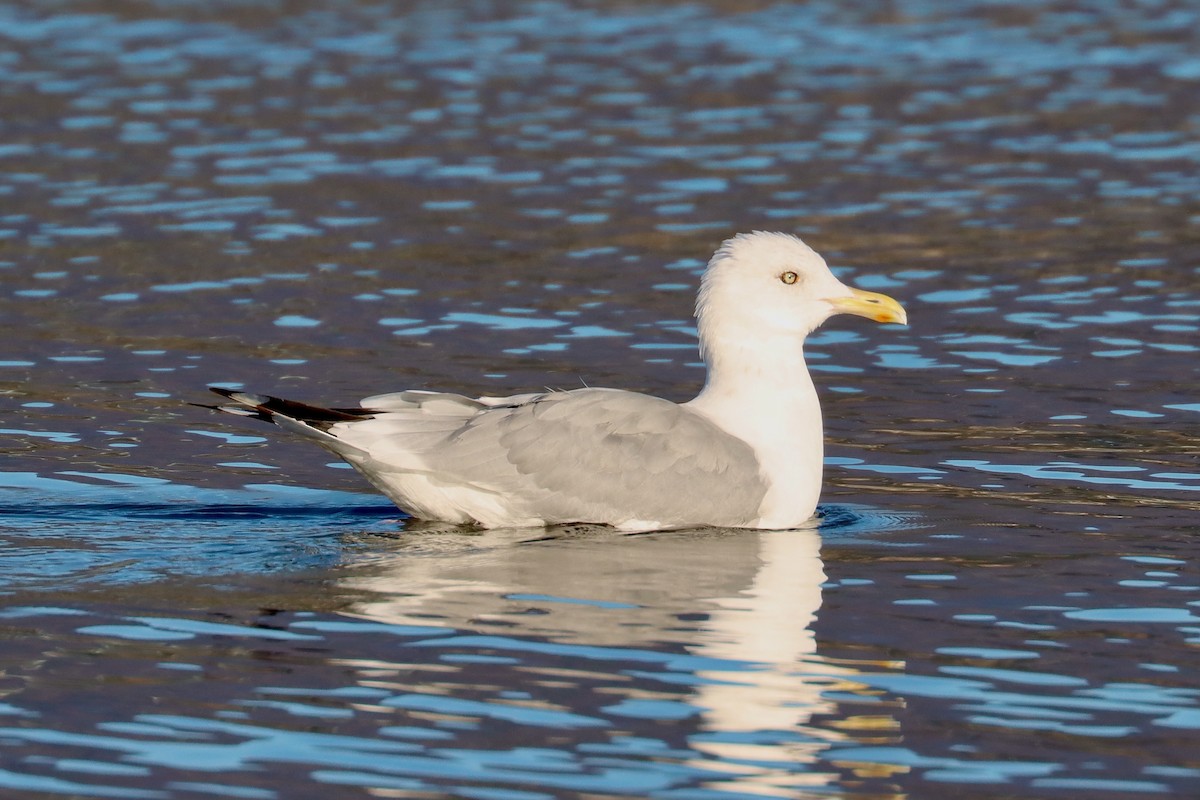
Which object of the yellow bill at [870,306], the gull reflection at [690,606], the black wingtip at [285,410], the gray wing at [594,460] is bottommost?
the gull reflection at [690,606]

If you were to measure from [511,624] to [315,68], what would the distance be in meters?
18.0

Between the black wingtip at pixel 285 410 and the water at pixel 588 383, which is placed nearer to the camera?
the water at pixel 588 383

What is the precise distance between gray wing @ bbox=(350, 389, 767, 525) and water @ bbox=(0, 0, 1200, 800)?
0.19 meters

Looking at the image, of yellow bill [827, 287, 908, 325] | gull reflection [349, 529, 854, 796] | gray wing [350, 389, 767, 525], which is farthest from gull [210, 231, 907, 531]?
yellow bill [827, 287, 908, 325]

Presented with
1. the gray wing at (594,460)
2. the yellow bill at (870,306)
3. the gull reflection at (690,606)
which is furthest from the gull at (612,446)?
the yellow bill at (870,306)

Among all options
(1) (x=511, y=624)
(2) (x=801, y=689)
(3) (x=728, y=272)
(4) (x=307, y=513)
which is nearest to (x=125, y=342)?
(4) (x=307, y=513)

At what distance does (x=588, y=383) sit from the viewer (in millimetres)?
13234

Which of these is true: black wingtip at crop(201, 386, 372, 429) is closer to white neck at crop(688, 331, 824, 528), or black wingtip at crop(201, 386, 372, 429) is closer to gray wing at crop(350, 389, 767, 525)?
gray wing at crop(350, 389, 767, 525)

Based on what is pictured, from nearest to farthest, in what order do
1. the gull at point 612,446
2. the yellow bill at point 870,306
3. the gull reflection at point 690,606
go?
the gull reflection at point 690,606
the gull at point 612,446
the yellow bill at point 870,306

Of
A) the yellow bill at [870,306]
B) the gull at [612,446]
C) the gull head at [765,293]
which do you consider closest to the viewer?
the gull at [612,446]

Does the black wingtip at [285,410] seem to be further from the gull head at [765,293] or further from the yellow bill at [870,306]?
the yellow bill at [870,306]

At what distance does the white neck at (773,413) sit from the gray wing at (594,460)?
0.58ft

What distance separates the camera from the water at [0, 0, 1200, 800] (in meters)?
7.16

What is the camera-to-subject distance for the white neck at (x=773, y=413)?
1021 centimetres
